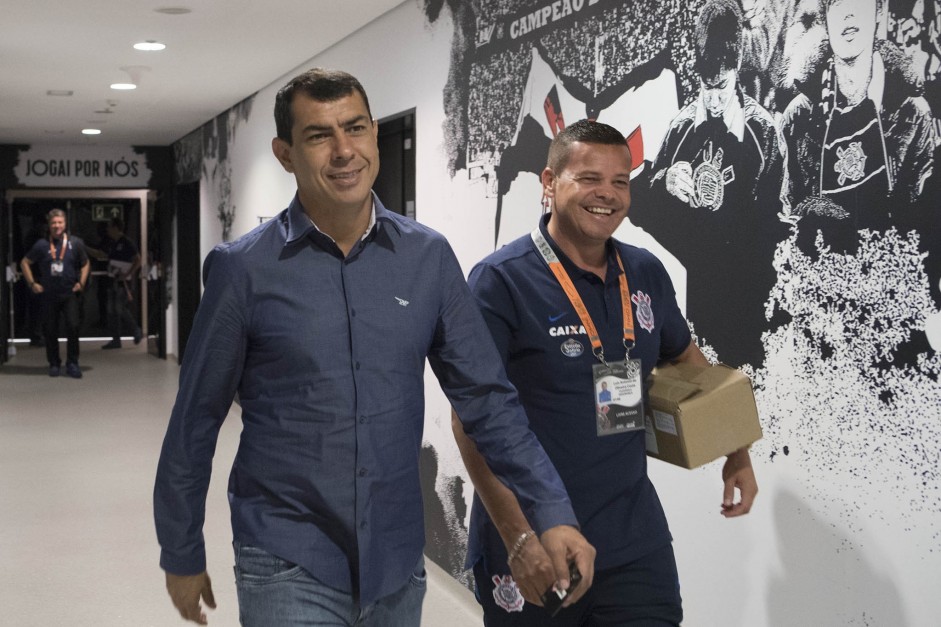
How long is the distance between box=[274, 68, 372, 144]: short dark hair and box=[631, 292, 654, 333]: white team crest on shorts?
2.58ft

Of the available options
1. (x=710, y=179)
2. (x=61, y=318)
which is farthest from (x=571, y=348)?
(x=61, y=318)

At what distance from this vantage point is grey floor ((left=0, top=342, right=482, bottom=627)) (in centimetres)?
462

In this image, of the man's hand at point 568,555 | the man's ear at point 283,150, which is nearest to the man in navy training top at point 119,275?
the man's ear at point 283,150

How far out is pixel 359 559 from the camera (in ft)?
6.23

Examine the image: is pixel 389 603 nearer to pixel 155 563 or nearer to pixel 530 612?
pixel 530 612

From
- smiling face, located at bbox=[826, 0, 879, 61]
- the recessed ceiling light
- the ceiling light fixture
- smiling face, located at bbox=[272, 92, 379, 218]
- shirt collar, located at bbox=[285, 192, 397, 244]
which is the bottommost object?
shirt collar, located at bbox=[285, 192, 397, 244]

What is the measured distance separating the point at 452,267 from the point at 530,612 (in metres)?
0.78

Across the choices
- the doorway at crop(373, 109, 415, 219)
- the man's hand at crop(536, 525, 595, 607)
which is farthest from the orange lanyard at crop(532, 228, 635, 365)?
the doorway at crop(373, 109, 415, 219)

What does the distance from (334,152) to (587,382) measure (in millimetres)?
747

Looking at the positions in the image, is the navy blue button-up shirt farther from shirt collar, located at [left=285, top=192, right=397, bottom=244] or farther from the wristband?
the wristband

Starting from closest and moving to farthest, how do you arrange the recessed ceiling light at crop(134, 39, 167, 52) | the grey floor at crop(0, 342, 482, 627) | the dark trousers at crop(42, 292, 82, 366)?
the grey floor at crop(0, 342, 482, 627) → the recessed ceiling light at crop(134, 39, 167, 52) → the dark trousers at crop(42, 292, 82, 366)

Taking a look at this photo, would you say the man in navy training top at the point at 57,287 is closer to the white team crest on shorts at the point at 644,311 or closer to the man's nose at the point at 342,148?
the white team crest on shorts at the point at 644,311

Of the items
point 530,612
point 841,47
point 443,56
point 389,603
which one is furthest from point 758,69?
point 443,56

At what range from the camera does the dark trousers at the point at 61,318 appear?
1227cm
